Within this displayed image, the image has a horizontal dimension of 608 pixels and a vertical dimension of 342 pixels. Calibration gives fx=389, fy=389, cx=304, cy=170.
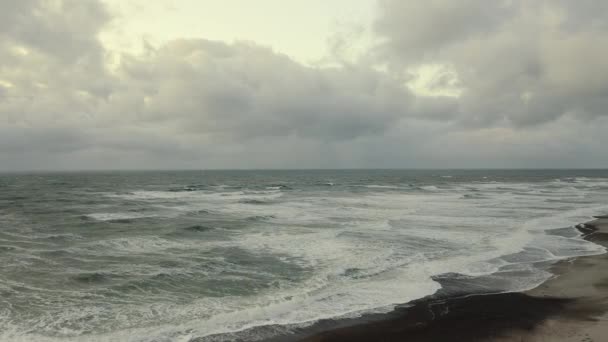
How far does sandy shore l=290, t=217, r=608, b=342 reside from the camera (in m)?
9.91

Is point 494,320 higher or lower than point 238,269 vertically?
higher

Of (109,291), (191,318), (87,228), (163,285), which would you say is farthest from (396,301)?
(87,228)

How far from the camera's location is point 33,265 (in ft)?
55.4

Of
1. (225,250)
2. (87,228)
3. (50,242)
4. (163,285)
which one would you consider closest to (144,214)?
(87,228)

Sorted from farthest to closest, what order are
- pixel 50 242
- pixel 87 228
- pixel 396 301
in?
1. pixel 87 228
2. pixel 50 242
3. pixel 396 301

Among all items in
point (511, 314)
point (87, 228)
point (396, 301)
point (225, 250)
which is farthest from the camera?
point (87, 228)

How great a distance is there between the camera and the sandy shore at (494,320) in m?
9.91

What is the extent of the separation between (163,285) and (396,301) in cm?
835

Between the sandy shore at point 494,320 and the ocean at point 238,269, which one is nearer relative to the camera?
the sandy shore at point 494,320

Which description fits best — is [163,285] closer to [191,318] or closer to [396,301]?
[191,318]

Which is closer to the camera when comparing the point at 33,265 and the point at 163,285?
the point at 163,285

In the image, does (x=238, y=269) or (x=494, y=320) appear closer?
(x=494, y=320)

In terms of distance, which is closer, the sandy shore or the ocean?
the sandy shore

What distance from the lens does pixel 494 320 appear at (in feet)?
35.5
